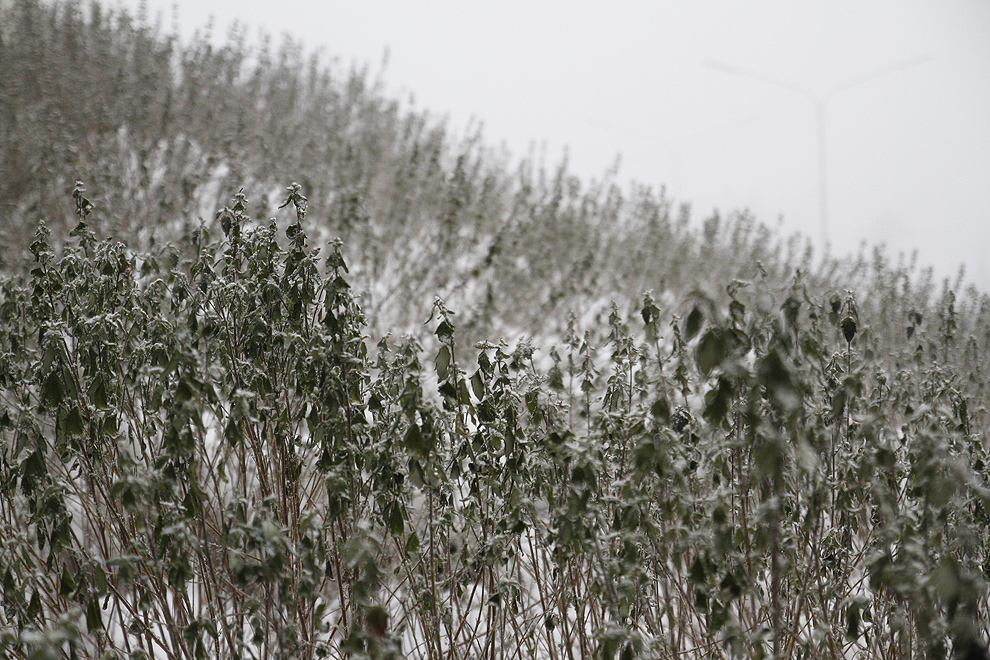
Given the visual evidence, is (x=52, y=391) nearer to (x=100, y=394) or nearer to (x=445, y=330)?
(x=100, y=394)

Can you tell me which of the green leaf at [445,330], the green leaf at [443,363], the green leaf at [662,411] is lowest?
the green leaf at [662,411]

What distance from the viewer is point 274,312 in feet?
6.56

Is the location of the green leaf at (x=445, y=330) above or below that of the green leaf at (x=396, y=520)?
above

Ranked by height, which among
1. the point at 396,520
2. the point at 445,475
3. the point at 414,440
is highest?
the point at 414,440

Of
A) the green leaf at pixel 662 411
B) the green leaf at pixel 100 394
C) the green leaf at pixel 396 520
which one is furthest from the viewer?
the green leaf at pixel 100 394

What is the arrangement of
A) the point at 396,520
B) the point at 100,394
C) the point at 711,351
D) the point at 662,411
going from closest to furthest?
the point at 711,351
the point at 662,411
the point at 396,520
the point at 100,394

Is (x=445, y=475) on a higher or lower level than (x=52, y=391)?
lower

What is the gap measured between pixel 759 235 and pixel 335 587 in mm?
8044

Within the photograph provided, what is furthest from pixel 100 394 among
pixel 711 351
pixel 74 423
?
pixel 711 351

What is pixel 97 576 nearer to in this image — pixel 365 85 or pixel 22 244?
pixel 22 244

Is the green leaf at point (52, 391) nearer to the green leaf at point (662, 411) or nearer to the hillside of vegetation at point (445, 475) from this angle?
the hillside of vegetation at point (445, 475)

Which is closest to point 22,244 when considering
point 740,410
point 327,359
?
point 327,359

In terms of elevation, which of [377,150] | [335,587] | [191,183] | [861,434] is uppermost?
[377,150]

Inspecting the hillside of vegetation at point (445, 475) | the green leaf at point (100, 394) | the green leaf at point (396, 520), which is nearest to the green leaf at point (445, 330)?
the hillside of vegetation at point (445, 475)
